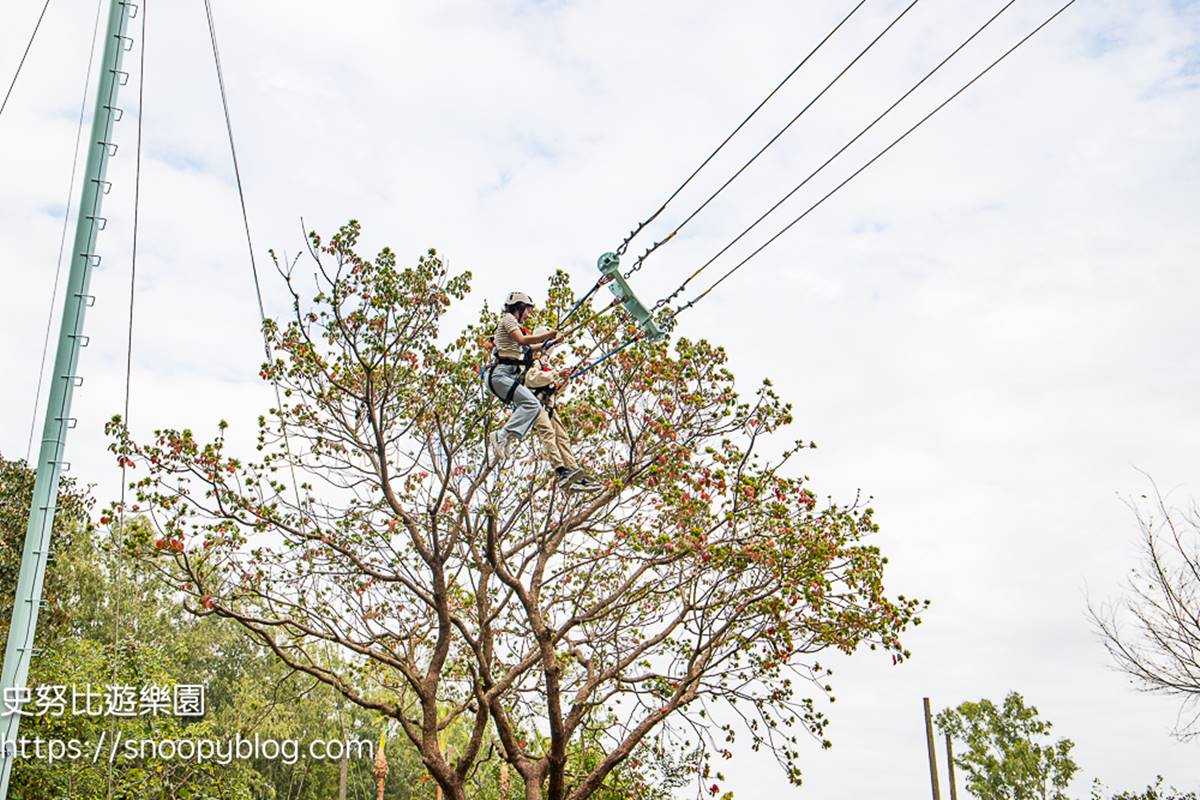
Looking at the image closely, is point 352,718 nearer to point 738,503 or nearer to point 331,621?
point 331,621

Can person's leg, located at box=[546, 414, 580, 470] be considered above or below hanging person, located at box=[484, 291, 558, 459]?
below

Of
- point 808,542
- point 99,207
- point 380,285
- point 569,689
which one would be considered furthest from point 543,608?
point 99,207

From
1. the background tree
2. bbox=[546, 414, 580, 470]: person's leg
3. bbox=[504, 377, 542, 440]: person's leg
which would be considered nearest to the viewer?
bbox=[504, 377, 542, 440]: person's leg

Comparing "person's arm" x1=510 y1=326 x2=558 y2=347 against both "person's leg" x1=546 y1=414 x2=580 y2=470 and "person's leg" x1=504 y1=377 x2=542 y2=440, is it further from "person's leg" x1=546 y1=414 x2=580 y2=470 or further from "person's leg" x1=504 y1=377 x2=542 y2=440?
"person's leg" x1=546 y1=414 x2=580 y2=470

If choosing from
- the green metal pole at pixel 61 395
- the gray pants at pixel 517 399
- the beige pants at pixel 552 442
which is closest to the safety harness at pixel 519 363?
the gray pants at pixel 517 399

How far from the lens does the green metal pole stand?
6180mm

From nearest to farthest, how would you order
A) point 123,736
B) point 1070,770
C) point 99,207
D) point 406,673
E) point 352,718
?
point 99,207, point 406,673, point 123,736, point 352,718, point 1070,770

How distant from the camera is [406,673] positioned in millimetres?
9961

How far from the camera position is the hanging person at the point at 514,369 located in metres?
7.27

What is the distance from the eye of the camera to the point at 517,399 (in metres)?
7.43

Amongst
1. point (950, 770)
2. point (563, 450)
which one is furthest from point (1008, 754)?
point (563, 450)

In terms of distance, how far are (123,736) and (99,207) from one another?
34.0 ft

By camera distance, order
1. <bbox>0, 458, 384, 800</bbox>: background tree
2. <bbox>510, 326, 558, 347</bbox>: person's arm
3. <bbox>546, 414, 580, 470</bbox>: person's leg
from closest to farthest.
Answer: <bbox>510, 326, 558, 347</bbox>: person's arm
<bbox>546, 414, 580, 470</bbox>: person's leg
<bbox>0, 458, 384, 800</bbox>: background tree

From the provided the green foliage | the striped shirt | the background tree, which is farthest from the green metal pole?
the green foliage
